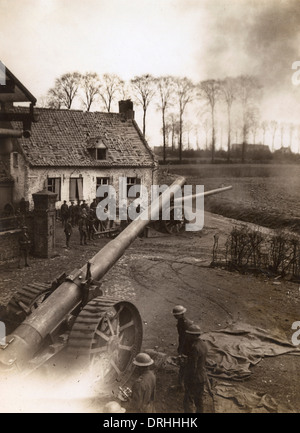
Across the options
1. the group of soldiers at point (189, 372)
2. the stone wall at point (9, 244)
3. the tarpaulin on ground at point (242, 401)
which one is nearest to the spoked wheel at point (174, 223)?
the stone wall at point (9, 244)

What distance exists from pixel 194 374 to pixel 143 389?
969mm

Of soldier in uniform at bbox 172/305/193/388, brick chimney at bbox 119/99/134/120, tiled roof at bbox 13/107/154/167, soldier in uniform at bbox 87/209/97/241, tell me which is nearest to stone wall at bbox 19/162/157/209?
tiled roof at bbox 13/107/154/167

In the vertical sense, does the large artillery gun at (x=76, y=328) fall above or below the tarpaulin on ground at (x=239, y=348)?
above

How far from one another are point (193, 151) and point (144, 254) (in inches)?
1250

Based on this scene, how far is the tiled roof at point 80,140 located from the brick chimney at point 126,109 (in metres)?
0.30

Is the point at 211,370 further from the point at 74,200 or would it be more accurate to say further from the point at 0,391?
the point at 74,200

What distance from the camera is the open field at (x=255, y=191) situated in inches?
851

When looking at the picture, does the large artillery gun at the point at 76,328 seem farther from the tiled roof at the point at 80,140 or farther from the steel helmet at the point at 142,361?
the tiled roof at the point at 80,140

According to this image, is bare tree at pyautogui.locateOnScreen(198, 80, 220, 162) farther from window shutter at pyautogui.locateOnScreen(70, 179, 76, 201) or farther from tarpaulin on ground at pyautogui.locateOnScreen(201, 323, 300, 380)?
window shutter at pyautogui.locateOnScreen(70, 179, 76, 201)

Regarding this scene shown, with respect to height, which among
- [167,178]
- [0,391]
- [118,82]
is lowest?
[0,391]

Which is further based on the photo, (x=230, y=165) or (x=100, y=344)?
(x=230, y=165)

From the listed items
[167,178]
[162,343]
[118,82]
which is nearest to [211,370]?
[162,343]

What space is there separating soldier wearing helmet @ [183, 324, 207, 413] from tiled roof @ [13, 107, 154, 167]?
17.3 metres
